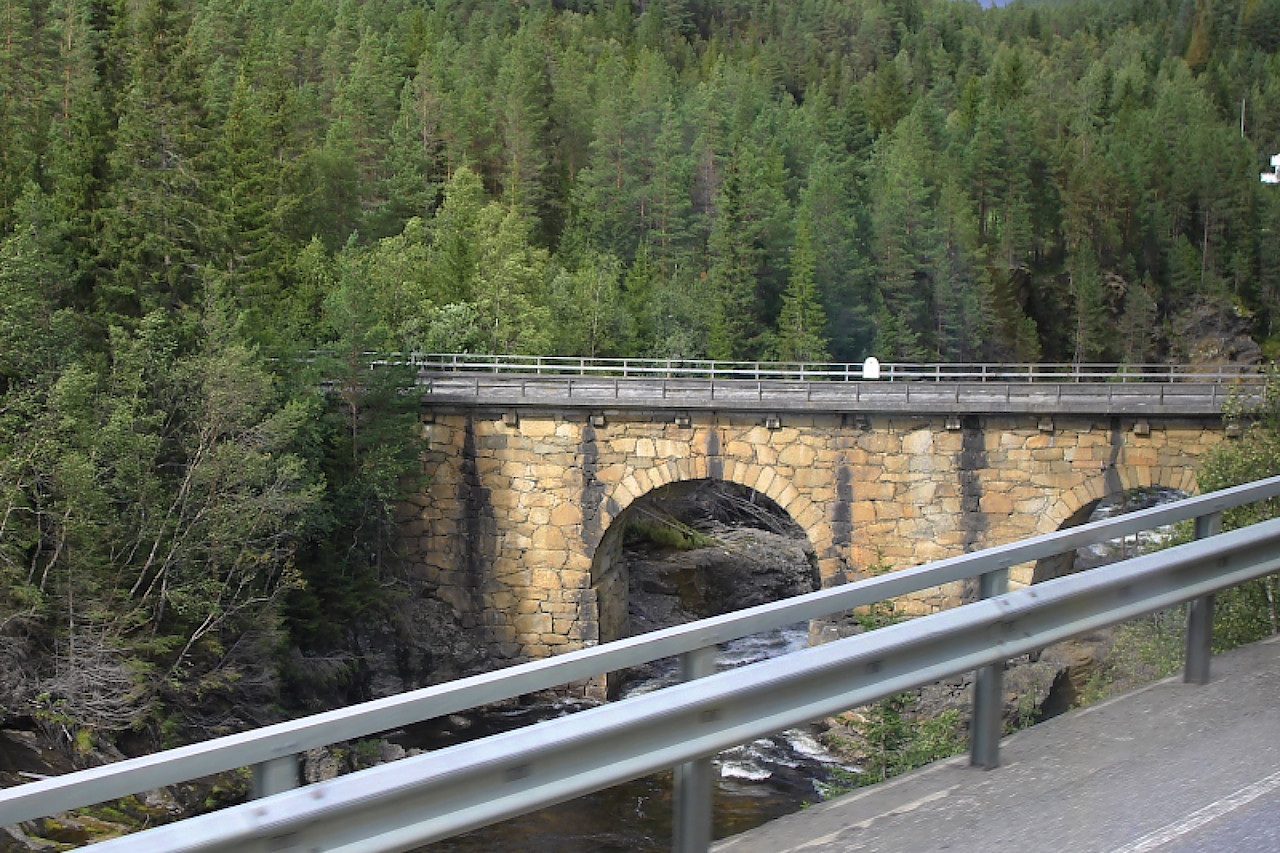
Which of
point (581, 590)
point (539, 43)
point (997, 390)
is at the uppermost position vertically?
point (539, 43)

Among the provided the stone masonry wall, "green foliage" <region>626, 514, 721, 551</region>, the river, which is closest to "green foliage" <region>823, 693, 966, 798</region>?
the river

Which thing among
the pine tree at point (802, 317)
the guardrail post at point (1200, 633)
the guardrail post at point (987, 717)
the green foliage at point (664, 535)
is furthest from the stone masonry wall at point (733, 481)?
the pine tree at point (802, 317)

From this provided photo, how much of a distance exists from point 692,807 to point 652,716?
32cm

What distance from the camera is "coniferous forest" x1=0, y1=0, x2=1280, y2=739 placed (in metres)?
21.7

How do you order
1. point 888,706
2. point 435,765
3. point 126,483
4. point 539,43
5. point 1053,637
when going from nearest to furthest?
point 435,765 → point 1053,637 → point 888,706 → point 126,483 → point 539,43

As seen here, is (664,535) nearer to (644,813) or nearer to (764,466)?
(764,466)

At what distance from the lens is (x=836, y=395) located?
2712cm

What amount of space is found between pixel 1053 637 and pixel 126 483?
19401 mm

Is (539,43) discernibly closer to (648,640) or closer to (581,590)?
(581,590)

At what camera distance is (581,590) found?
93.8 ft

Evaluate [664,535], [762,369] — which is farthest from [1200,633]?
[762,369]

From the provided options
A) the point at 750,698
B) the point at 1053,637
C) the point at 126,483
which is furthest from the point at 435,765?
the point at 126,483

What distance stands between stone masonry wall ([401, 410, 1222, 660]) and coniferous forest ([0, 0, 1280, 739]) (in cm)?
192

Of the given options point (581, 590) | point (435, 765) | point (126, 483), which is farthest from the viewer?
point (581, 590)
